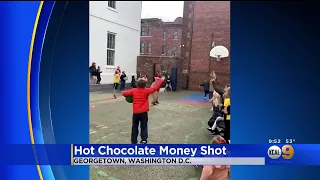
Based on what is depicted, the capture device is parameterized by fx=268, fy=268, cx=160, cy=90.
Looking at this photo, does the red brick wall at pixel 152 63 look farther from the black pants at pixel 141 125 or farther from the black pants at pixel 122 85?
the black pants at pixel 141 125

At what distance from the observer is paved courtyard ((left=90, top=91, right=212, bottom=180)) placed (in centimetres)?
179

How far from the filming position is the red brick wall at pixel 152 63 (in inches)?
70.3

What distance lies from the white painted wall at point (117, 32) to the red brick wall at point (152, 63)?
0.05 m

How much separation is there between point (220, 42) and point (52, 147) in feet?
3.87

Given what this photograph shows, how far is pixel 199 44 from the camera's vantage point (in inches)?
70.6

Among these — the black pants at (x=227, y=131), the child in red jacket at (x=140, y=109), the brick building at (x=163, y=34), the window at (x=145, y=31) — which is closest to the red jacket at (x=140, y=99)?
the child in red jacket at (x=140, y=109)

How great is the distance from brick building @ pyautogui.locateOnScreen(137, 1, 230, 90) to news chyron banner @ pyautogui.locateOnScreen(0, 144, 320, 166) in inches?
17.2

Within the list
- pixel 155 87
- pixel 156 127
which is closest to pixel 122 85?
pixel 155 87

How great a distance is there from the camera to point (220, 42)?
1666 millimetres

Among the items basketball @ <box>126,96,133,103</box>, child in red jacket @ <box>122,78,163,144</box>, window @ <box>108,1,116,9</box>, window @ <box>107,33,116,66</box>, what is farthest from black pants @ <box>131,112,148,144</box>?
window @ <box>108,1,116,9</box>

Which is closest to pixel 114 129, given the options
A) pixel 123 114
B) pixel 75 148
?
pixel 123 114

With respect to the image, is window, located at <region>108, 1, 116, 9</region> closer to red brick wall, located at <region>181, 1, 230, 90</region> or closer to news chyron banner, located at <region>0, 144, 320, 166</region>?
red brick wall, located at <region>181, 1, 230, 90</region>
